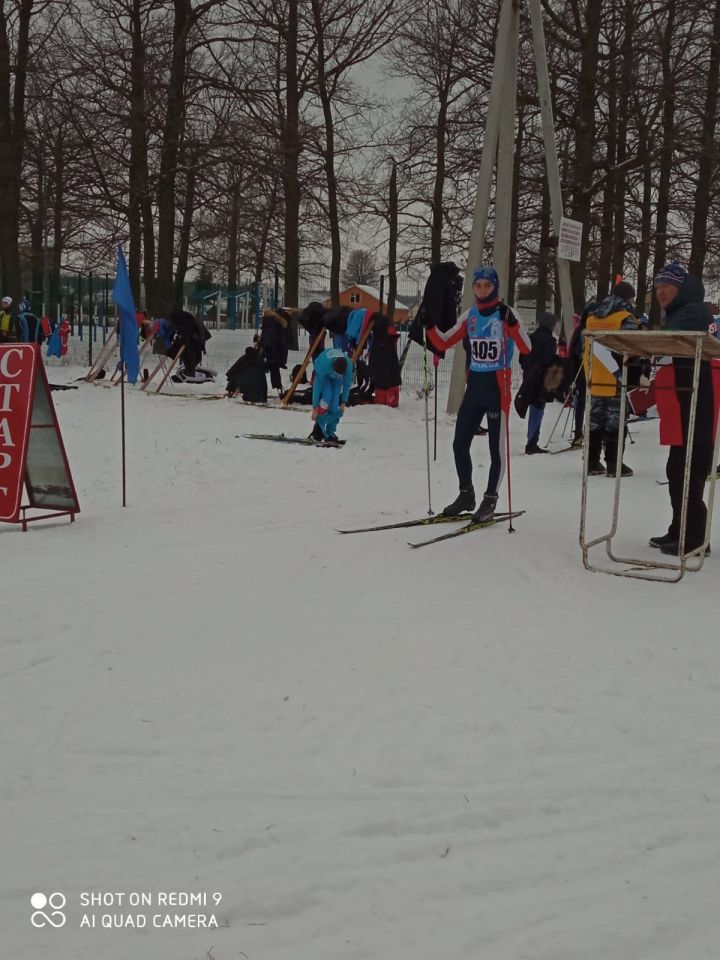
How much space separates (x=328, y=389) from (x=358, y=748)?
385 inches

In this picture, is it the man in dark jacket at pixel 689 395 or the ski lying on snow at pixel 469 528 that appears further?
the ski lying on snow at pixel 469 528

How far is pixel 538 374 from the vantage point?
42.0 ft

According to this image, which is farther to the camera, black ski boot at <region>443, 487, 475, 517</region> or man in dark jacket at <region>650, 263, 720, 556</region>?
black ski boot at <region>443, 487, 475, 517</region>

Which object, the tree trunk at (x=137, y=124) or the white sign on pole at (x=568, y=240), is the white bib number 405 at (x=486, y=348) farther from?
the tree trunk at (x=137, y=124)

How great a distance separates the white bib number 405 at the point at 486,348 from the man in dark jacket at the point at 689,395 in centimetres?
130

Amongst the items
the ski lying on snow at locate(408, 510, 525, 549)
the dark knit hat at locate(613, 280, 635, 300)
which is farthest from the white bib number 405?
the dark knit hat at locate(613, 280, 635, 300)

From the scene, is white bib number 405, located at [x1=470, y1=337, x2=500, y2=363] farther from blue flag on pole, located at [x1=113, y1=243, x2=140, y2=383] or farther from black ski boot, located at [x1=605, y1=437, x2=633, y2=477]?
black ski boot, located at [x1=605, y1=437, x2=633, y2=477]

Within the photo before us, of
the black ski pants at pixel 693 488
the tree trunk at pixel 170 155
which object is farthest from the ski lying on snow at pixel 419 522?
the tree trunk at pixel 170 155

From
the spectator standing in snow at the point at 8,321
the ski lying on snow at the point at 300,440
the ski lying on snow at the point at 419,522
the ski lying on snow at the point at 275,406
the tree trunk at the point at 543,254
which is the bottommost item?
the ski lying on snow at the point at 419,522

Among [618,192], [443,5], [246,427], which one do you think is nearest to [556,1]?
[443,5]

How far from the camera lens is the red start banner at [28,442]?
25.3 ft

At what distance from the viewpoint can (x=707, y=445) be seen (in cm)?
641

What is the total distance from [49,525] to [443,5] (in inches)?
642

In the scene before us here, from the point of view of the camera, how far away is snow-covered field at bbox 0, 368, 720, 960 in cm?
270
